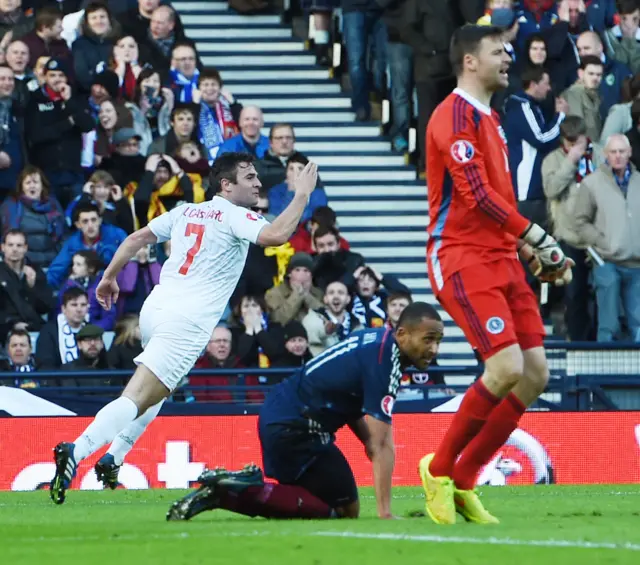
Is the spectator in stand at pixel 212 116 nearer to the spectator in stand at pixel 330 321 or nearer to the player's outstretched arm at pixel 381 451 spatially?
the spectator in stand at pixel 330 321

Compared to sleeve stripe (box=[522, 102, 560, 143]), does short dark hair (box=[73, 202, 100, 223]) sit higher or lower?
lower

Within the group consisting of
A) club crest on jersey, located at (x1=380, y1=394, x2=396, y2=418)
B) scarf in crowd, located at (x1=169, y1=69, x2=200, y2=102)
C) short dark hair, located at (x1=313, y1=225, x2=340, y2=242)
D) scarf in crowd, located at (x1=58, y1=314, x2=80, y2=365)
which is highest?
scarf in crowd, located at (x1=169, y1=69, x2=200, y2=102)

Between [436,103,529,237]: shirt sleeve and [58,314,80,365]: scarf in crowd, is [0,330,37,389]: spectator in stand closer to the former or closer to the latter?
[58,314,80,365]: scarf in crowd

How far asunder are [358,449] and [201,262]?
171 inches

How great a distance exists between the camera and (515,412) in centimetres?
945

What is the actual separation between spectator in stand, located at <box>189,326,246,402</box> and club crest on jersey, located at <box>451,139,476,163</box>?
6.11m

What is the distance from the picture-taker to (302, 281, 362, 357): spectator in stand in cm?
1616

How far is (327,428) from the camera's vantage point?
9430 mm

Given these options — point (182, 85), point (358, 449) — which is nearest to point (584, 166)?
point (182, 85)

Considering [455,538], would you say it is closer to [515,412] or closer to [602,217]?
[515,412]

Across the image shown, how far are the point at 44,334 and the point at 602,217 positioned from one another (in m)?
5.32

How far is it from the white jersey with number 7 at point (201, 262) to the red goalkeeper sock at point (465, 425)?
7.05 ft

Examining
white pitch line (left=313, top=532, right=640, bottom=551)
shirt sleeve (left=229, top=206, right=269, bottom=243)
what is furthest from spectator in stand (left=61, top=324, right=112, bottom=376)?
white pitch line (left=313, top=532, right=640, bottom=551)

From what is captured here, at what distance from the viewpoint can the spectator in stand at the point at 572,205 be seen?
17.1m
